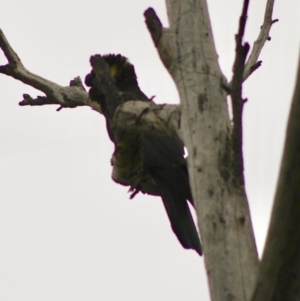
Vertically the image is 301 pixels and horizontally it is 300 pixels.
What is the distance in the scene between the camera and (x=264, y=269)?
231 centimetres

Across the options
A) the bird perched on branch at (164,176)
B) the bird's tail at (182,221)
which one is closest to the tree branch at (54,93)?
the bird perched on branch at (164,176)

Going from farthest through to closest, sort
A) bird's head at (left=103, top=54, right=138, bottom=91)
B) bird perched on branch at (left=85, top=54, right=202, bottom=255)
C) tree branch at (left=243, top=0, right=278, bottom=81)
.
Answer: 1. bird's head at (left=103, top=54, right=138, bottom=91)
2. tree branch at (left=243, top=0, right=278, bottom=81)
3. bird perched on branch at (left=85, top=54, right=202, bottom=255)

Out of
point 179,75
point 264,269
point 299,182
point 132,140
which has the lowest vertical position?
point 264,269

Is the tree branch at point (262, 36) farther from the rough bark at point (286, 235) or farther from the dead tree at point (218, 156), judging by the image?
the rough bark at point (286, 235)

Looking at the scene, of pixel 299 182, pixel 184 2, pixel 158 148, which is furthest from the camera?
pixel 158 148

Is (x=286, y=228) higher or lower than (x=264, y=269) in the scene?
higher

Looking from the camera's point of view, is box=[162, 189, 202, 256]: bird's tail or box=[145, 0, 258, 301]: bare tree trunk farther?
box=[162, 189, 202, 256]: bird's tail

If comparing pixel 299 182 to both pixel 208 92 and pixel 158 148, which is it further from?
pixel 158 148

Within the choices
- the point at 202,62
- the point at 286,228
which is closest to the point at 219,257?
the point at 286,228

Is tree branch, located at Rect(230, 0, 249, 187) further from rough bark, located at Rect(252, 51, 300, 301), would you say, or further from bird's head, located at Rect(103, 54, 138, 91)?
bird's head, located at Rect(103, 54, 138, 91)

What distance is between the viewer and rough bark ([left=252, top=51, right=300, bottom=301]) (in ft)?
7.22

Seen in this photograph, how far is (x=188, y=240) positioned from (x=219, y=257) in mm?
1618

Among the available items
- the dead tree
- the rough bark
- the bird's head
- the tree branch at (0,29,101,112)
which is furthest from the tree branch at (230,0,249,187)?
the bird's head

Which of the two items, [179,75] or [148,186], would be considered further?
[148,186]
